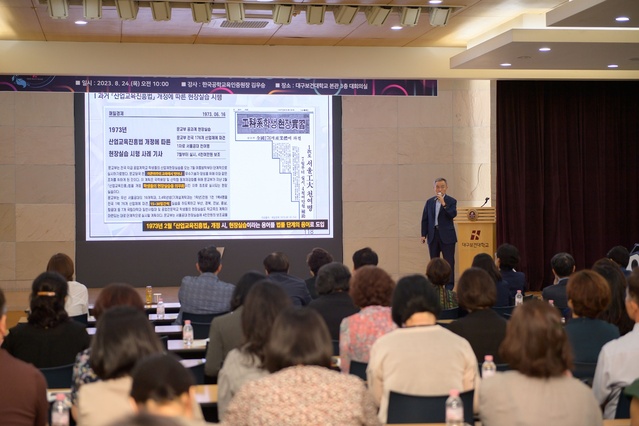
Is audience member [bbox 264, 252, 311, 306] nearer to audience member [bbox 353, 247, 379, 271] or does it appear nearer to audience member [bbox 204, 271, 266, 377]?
audience member [bbox 353, 247, 379, 271]

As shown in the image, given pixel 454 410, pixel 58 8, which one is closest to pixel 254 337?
pixel 454 410

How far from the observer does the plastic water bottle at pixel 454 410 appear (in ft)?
10.6

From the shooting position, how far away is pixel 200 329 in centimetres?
559

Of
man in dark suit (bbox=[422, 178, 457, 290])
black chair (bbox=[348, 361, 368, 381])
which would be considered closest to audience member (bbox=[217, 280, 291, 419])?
black chair (bbox=[348, 361, 368, 381])

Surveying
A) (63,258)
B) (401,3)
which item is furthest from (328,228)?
(63,258)

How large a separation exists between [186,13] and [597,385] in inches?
272

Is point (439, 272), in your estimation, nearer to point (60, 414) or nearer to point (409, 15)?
point (60, 414)

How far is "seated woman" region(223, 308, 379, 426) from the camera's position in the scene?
8.18 feet

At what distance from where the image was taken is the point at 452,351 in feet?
11.5

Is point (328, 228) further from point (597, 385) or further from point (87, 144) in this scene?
point (597, 385)

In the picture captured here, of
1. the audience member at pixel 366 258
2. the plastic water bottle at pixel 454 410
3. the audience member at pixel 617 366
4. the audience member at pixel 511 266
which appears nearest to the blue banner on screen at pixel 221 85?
the audience member at pixel 366 258

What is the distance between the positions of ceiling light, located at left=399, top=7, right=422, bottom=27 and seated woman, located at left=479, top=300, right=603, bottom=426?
21.7 feet

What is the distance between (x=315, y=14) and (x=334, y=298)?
4.81 metres

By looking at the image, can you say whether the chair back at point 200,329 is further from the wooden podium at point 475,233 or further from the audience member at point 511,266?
the wooden podium at point 475,233
